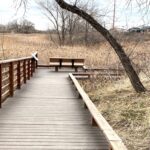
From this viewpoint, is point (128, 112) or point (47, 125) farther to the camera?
point (128, 112)

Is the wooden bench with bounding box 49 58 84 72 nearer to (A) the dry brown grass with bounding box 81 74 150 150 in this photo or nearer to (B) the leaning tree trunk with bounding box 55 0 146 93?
(A) the dry brown grass with bounding box 81 74 150 150

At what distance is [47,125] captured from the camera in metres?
6.17

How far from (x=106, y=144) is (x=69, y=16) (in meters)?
36.1

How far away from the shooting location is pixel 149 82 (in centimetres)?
1006

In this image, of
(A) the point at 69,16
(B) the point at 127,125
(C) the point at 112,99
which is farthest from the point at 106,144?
(A) the point at 69,16

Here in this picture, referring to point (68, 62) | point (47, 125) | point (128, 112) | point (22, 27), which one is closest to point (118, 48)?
point (128, 112)

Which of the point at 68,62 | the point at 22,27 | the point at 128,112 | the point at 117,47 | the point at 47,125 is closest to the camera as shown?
the point at 47,125

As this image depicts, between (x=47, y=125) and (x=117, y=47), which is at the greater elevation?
(x=117, y=47)

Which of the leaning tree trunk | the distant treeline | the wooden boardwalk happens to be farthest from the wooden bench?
the distant treeline

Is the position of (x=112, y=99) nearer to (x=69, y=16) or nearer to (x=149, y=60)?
(x=149, y=60)

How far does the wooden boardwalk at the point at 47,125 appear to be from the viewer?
4.99 metres

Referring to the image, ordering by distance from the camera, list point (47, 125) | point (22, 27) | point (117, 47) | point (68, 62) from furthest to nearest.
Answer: point (22, 27) → point (68, 62) → point (117, 47) → point (47, 125)

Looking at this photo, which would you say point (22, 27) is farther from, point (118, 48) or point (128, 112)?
point (128, 112)

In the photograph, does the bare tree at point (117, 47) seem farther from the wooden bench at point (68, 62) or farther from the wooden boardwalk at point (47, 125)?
the wooden bench at point (68, 62)
